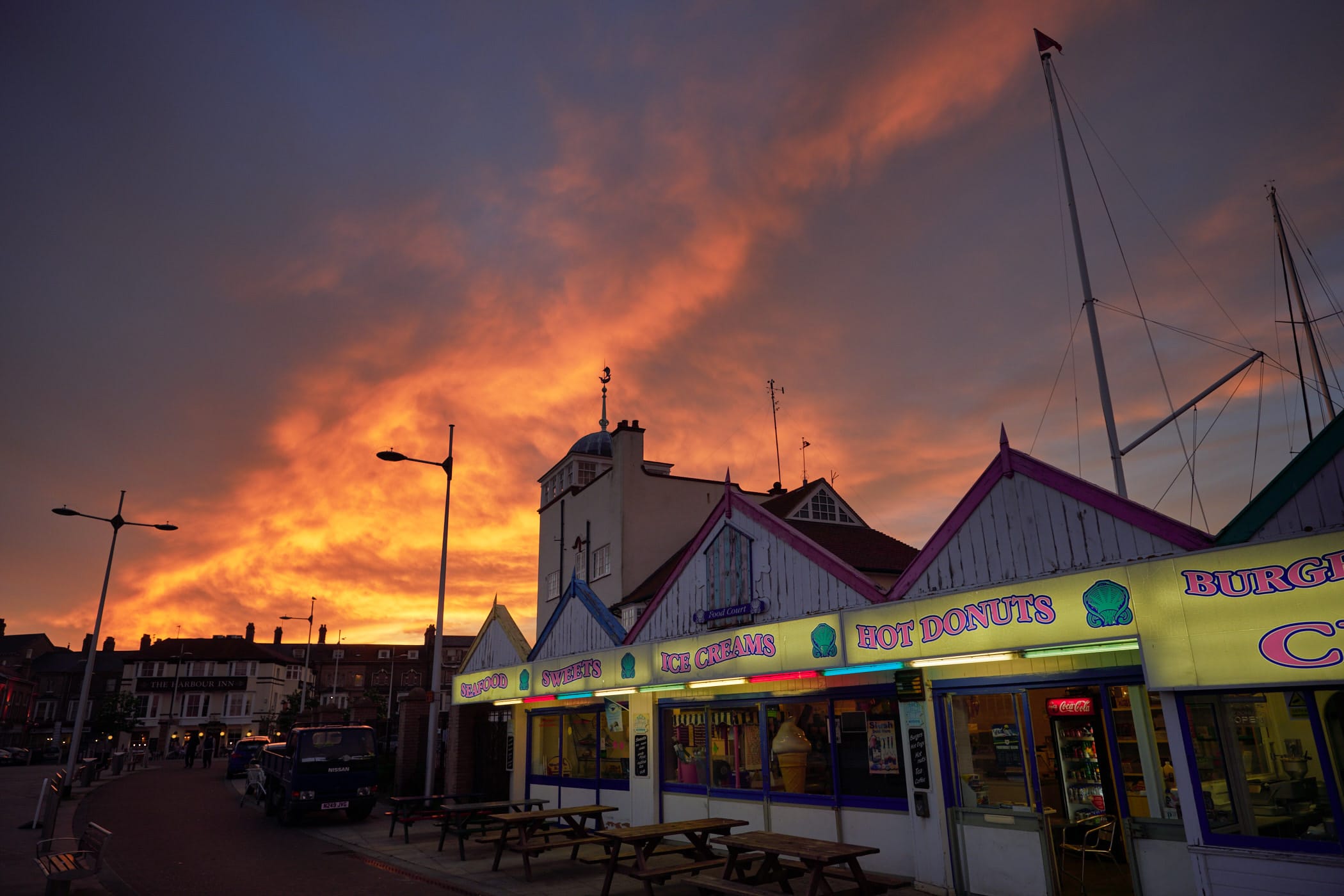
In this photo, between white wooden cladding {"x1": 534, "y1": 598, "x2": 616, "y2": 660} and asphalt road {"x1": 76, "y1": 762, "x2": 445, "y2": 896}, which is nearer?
asphalt road {"x1": 76, "y1": 762, "x2": 445, "y2": 896}

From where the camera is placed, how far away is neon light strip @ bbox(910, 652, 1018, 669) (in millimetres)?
9445

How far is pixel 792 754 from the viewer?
13078 mm

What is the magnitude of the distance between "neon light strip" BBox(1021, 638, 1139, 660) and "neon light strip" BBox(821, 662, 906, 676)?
1823 millimetres

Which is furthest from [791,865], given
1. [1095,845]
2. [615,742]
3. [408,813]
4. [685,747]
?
[408,813]

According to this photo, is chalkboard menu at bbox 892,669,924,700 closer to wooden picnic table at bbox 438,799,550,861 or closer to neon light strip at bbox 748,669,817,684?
neon light strip at bbox 748,669,817,684

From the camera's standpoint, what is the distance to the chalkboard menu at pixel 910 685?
10.7m

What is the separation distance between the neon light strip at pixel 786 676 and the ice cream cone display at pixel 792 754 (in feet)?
2.78

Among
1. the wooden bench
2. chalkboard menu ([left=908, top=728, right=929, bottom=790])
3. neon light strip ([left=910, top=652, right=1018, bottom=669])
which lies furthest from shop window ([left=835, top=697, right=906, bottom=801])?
the wooden bench

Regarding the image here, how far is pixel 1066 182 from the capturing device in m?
16.6

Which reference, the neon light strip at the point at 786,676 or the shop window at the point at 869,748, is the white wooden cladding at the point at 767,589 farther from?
the shop window at the point at 869,748

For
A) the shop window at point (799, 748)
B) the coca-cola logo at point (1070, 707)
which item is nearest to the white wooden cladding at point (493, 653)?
the shop window at point (799, 748)

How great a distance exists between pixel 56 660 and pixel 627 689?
114 metres

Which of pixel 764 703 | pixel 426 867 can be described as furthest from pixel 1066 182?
pixel 426 867

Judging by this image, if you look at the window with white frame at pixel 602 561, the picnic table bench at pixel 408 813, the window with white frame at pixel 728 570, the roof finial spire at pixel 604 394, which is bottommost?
the picnic table bench at pixel 408 813
